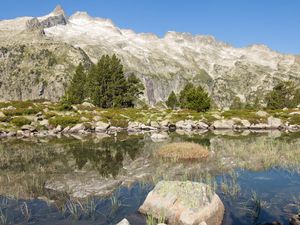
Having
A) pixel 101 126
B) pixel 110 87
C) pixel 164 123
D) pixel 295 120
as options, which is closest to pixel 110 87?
pixel 110 87

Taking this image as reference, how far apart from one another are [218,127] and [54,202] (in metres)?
62.0

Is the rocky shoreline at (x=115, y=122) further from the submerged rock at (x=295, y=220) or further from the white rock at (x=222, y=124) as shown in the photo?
the submerged rock at (x=295, y=220)

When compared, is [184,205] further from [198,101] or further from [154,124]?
[198,101]

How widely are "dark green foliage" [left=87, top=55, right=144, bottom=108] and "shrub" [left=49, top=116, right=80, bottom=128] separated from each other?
38.3 m

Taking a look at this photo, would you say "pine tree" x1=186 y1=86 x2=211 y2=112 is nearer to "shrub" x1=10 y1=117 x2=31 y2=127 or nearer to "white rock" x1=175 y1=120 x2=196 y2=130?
"white rock" x1=175 y1=120 x2=196 y2=130

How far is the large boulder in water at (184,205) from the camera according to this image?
47.8 feet

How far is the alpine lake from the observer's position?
53.6 feet

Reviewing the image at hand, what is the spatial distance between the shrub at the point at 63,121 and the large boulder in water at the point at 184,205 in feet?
176

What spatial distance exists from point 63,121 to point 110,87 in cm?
4311

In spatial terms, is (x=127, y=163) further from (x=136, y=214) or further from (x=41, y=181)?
(x=136, y=214)

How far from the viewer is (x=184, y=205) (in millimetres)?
15023

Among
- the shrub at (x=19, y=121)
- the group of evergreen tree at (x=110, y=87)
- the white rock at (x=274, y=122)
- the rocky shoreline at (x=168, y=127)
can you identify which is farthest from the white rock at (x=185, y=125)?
the group of evergreen tree at (x=110, y=87)

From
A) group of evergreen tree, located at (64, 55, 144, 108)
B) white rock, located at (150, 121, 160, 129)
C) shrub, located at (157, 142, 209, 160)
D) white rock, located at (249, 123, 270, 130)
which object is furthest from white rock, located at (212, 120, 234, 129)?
shrub, located at (157, 142, 209, 160)

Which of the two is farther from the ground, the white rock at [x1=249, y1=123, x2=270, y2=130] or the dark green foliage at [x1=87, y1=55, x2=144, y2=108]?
the dark green foliage at [x1=87, y1=55, x2=144, y2=108]
